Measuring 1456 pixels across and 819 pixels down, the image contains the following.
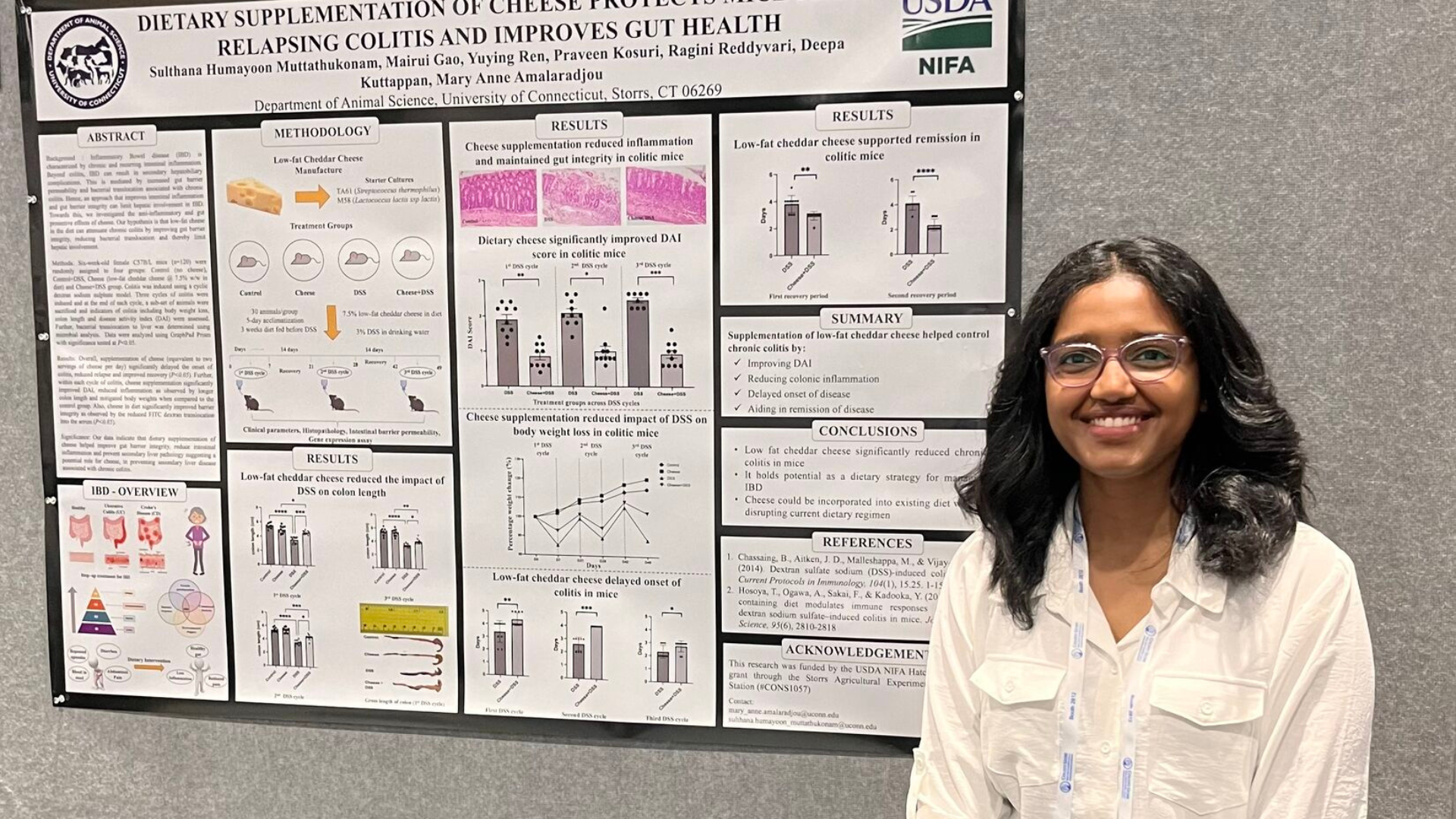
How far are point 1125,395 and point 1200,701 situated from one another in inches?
11.9

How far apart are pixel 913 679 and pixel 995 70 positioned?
84 centimetres

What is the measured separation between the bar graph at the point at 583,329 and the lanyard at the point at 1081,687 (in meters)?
0.60

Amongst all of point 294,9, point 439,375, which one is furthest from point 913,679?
point 294,9

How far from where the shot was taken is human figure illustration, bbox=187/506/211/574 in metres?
1.51

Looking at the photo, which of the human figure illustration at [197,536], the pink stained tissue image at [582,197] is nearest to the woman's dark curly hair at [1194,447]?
the pink stained tissue image at [582,197]

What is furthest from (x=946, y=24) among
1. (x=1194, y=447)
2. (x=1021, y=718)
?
(x=1021, y=718)

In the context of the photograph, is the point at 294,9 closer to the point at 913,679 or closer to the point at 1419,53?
the point at 913,679

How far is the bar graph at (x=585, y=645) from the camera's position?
1438 mm

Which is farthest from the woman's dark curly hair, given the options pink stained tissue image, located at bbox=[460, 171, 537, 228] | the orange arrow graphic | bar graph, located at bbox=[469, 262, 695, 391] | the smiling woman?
the orange arrow graphic

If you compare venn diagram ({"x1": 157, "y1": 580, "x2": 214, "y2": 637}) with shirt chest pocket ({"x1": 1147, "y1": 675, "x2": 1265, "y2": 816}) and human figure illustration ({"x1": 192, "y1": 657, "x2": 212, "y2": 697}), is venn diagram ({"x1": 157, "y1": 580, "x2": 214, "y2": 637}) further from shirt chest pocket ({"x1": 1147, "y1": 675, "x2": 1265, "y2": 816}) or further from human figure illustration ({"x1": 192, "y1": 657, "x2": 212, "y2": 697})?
shirt chest pocket ({"x1": 1147, "y1": 675, "x2": 1265, "y2": 816})

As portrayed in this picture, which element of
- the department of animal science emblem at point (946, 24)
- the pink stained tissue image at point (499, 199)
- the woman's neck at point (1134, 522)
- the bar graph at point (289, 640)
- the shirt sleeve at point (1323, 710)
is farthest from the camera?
the bar graph at point (289, 640)

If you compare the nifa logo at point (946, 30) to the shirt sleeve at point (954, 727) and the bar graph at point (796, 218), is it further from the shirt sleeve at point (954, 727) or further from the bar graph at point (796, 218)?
the shirt sleeve at point (954, 727)

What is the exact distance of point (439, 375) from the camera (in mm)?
1438

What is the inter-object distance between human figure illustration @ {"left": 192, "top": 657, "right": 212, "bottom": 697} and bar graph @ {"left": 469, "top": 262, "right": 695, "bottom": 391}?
2.11 feet
